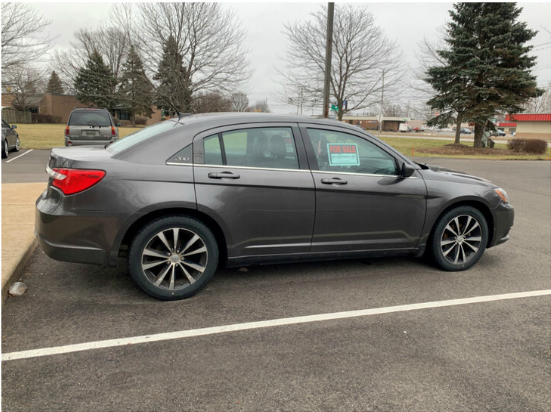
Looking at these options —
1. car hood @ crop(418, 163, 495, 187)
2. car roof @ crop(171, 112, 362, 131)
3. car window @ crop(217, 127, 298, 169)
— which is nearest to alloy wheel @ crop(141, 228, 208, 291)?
car window @ crop(217, 127, 298, 169)

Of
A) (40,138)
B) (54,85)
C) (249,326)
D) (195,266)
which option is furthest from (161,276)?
(54,85)

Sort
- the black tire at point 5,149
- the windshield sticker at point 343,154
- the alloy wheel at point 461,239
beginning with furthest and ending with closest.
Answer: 1. the black tire at point 5,149
2. the alloy wheel at point 461,239
3. the windshield sticker at point 343,154

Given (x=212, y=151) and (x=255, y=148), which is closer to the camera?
(x=212, y=151)

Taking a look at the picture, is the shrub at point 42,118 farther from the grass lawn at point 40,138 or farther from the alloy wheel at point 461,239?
the alloy wheel at point 461,239

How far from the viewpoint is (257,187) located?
3.89 m

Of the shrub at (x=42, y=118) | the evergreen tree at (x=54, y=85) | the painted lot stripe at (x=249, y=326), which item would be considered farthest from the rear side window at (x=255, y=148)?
the evergreen tree at (x=54, y=85)

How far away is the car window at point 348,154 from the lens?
166 inches

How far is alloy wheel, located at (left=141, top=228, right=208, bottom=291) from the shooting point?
371cm

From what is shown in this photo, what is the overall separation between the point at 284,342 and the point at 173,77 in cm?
2442

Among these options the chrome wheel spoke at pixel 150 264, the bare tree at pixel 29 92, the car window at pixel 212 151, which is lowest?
the chrome wheel spoke at pixel 150 264

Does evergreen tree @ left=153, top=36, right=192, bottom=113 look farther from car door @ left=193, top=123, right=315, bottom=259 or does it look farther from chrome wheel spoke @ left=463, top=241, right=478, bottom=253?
chrome wheel spoke @ left=463, top=241, right=478, bottom=253

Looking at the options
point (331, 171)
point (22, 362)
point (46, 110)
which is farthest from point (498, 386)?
point (46, 110)

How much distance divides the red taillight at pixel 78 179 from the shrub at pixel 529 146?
2975 cm

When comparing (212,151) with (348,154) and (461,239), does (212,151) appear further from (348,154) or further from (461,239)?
(461,239)
